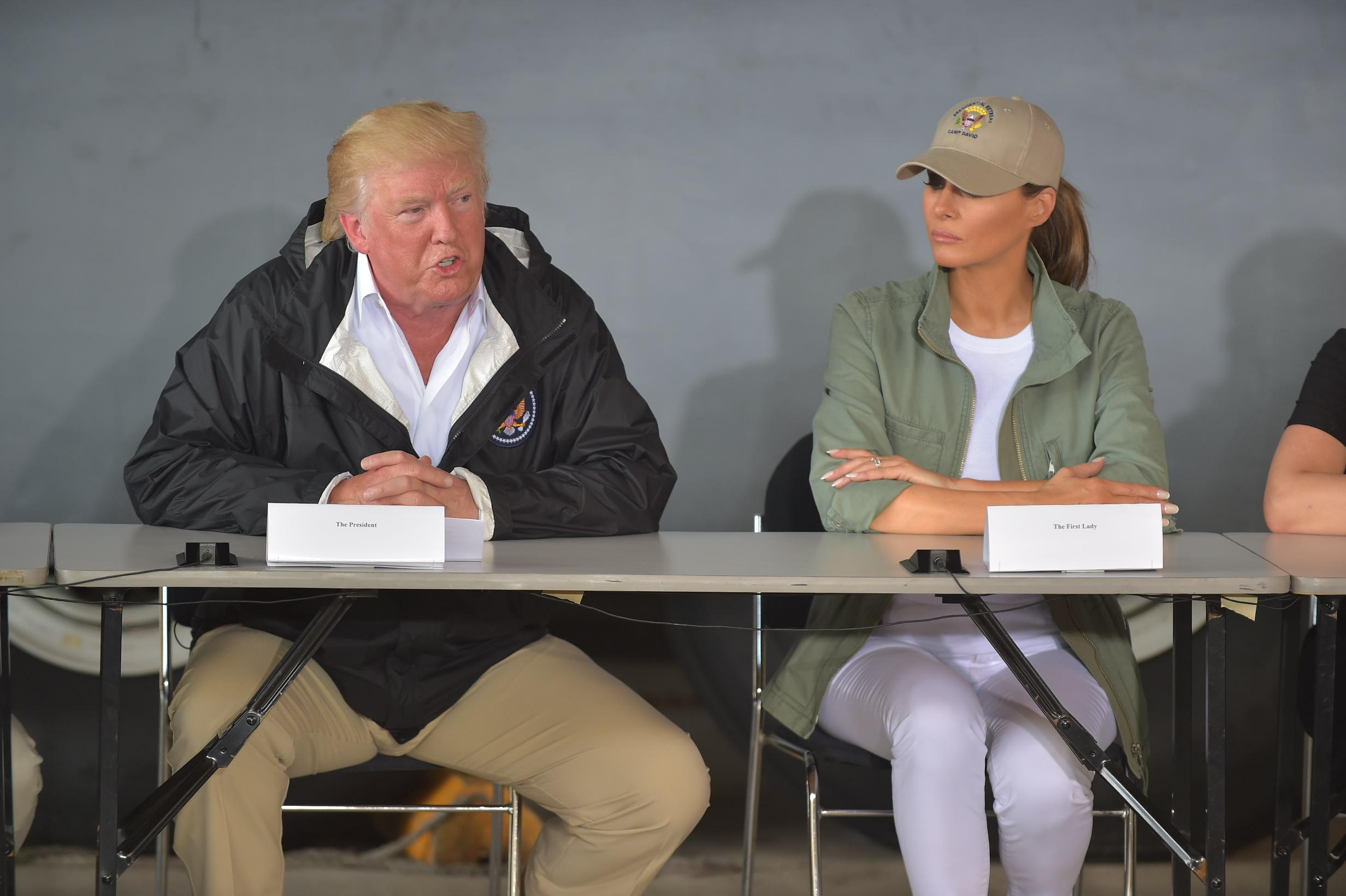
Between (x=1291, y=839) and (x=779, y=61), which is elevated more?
(x=779, y=61)

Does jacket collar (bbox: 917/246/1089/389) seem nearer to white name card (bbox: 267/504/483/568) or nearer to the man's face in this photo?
the man's face

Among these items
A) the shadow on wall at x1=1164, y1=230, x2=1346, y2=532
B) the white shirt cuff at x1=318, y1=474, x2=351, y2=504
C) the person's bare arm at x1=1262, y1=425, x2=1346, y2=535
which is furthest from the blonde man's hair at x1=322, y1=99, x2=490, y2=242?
the shadow on wall at x1=1164, y1=230, x2=1346, y2=532

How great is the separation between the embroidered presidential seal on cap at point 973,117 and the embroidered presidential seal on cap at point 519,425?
0.96m

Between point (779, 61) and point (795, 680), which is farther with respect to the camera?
point (779, 61)

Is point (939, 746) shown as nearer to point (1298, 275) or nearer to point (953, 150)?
point (953, 150)

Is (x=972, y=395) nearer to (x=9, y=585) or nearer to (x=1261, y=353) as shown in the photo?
(x=1261, y=353)

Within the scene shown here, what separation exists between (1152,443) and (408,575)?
4.61ft

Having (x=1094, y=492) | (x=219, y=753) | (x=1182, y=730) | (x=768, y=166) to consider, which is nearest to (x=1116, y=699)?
(x=1182, y=730)

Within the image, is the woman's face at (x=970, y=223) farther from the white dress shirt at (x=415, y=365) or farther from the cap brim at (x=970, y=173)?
the white dress shirt at (x=415, y=365)

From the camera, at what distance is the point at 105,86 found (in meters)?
3.11

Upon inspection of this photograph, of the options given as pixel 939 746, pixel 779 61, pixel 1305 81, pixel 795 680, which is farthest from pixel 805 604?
pixel 1305 81

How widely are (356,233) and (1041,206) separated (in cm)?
131

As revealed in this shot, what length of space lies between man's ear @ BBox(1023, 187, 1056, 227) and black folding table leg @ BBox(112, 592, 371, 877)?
1.50 metres

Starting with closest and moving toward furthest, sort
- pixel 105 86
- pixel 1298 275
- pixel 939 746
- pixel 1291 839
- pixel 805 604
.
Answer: pixel 939 746, pixel 1291 839, pixel 805 604, pixel 105 86, pixel 1298 275
